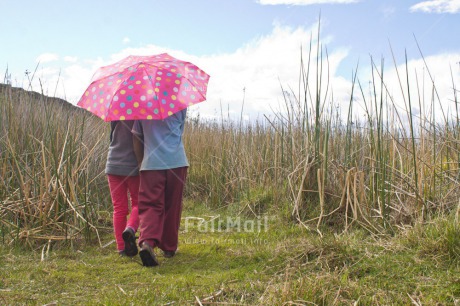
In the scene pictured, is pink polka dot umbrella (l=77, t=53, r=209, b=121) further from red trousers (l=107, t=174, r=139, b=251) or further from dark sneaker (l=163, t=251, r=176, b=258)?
dark sneaker (l=163, t=251, r=176, b=258)

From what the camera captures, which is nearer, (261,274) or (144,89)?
(261,274)

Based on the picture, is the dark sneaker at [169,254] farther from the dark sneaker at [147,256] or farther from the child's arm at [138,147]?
the child's arm at [138,147]

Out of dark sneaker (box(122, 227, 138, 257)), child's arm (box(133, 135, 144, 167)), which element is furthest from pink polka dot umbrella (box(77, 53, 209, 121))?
dark sneaker (box(122, 227, 138, 257))

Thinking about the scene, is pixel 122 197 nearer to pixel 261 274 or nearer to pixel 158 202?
pixel 158 202

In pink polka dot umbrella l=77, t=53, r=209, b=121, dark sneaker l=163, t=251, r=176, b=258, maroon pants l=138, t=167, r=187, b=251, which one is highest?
pink polka dot umbrella l=77, t=53, r=209, b=121

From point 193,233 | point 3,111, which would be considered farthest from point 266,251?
point 3,111

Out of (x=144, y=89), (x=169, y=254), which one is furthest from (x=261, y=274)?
(x=144, y=89)

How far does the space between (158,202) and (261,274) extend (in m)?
0.83

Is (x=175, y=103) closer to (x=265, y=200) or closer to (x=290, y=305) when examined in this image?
(x=290, y=305)

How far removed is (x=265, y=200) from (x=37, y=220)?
2162 mm

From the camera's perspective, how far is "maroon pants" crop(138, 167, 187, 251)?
297 cm

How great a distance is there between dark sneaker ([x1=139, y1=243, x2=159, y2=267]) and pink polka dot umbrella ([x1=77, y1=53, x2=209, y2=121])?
2.73 feet

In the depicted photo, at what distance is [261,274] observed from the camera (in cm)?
269

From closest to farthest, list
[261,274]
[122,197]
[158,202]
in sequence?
1. [261,274]
2. [158,202]
3. [122,197]
